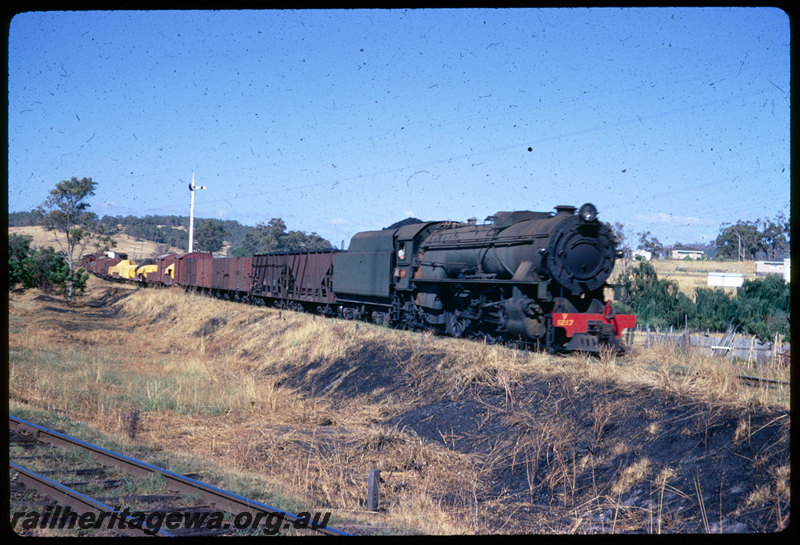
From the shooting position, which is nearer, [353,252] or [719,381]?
[719,381]

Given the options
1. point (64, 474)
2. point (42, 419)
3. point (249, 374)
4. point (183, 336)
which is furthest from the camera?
point (183, 336)

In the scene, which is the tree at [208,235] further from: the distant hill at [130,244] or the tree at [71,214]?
the tree at [71,214]

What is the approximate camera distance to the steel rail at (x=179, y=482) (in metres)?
6.89

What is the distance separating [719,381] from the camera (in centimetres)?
961

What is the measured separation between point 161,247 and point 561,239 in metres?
128

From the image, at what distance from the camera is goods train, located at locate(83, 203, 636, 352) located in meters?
14.9

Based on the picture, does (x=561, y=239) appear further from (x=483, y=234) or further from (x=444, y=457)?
(x=444, y=457)

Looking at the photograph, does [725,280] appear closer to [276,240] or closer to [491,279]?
[491,279]

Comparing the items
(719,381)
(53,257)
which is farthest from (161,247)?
(719,381)

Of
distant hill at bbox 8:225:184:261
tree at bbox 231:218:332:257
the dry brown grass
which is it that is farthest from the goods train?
distant hill at bbox 8:225:184:261

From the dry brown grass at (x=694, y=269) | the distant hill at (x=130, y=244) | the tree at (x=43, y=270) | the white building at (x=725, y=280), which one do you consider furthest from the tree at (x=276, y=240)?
the white building at (x=725, y=280)

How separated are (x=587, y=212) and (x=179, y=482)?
10.7 metres

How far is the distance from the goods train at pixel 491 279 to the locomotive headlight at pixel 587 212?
0.9 inches

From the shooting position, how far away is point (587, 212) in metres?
15.2
